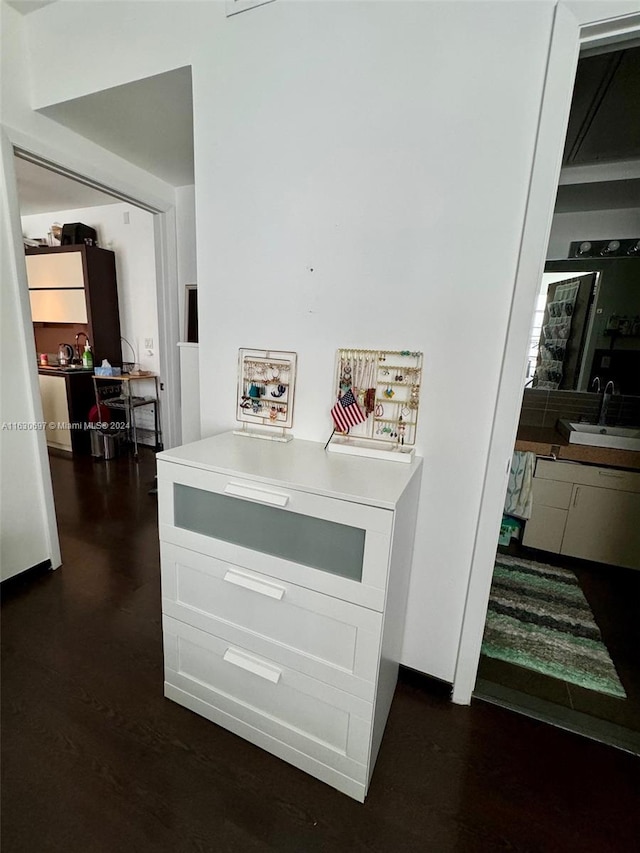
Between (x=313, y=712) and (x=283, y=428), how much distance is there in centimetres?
100

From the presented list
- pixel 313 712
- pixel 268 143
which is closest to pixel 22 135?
pixel 268 143

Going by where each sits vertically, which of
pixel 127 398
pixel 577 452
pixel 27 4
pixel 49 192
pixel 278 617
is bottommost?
pixel 278 617

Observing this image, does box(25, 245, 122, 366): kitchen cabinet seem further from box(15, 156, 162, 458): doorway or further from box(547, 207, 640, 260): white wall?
box(547, 207, 640, 260): white wall

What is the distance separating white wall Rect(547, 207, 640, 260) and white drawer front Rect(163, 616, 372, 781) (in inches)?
122

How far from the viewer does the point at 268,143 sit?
141 cm

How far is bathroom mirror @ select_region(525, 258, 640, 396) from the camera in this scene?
2541 millimetres

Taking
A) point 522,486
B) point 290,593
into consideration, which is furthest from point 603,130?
point 290,593

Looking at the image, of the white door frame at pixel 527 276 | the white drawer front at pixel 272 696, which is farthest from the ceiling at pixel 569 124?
the white drawer front at pixel 272 696

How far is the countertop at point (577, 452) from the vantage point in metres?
2.19

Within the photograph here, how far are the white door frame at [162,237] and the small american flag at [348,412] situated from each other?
1771mm

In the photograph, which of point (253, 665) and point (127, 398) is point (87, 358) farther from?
point (253, 665)

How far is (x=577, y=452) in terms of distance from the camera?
2.27 meters

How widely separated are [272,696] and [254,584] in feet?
1.34

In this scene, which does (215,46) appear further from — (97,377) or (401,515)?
(97,377)
